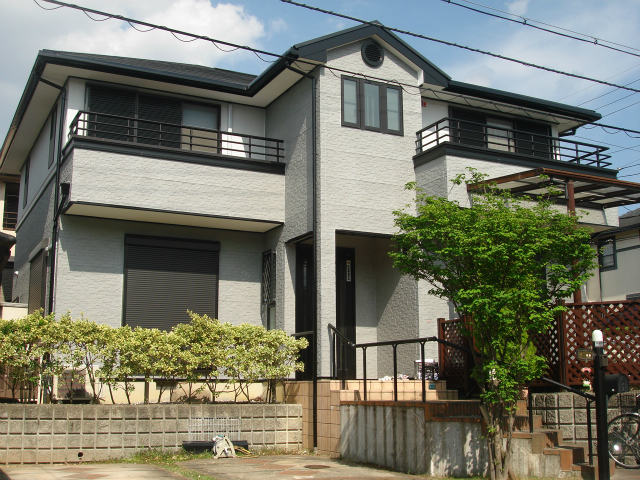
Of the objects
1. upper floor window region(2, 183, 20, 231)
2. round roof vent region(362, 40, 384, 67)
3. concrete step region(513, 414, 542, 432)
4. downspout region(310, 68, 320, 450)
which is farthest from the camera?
upper floor window region(2, 183, 20, 231)

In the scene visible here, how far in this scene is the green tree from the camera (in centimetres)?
918

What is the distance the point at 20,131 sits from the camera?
19547 millimetres

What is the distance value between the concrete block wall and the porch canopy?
3.66 meters

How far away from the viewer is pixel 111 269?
586 inches

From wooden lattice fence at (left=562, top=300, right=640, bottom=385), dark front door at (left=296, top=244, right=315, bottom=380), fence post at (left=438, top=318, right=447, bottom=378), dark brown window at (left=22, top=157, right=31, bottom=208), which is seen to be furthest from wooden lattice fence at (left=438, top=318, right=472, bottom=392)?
dark brown window at (left=22, top=157, right=31, bottom=208)

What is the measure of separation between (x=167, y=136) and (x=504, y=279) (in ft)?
31.7

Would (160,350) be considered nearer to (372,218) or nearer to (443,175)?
(372,218)

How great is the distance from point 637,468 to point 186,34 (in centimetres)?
910

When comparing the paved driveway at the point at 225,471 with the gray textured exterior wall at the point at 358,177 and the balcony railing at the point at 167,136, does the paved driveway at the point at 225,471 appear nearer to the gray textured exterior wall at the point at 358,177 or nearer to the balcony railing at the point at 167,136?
the gray textured exterior wall at the point at 358,177

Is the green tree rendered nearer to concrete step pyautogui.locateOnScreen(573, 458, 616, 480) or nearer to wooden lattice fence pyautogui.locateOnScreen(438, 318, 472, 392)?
concrete step pyautogui.locateOnScreen(573, 458, 616, 480)

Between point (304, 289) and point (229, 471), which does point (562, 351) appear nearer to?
point (229, 471)

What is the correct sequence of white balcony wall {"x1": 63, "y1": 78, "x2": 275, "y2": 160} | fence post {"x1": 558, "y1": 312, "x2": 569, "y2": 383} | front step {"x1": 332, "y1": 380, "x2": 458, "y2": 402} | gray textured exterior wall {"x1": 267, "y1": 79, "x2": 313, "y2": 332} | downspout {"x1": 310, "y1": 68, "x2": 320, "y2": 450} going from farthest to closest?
white balcony wall {"x1": 63, "y1": 78, "x2": 275, "y2": 160} → gray textured exterior wall {"x1": 267, "y1": 79, "x2": 313, "y2": 332} → downspout {"x1": 310, "y1": 68, "x2": 320, "y2": 450} → front step {"x1": 332, "y1": 380, "x2": 458, "y2": 402} → fence post {"x1": 558, "y1": 312, "x2": 569, "y2": 383}

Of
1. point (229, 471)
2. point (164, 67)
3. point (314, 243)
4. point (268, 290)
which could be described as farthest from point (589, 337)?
point (164, 67)

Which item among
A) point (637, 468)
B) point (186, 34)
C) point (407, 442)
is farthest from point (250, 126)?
point (637, 468)
